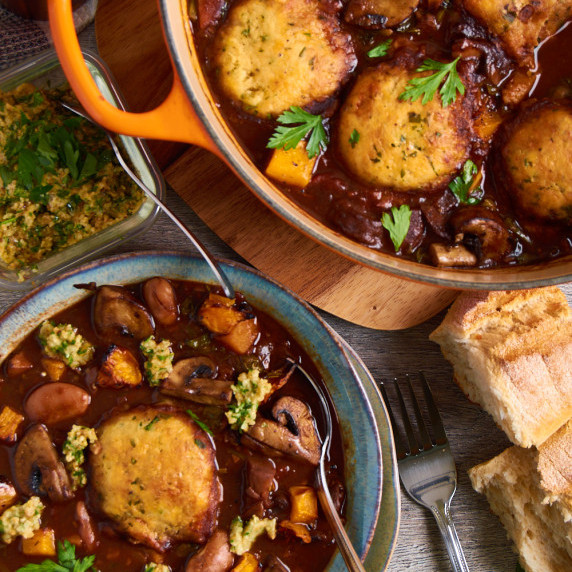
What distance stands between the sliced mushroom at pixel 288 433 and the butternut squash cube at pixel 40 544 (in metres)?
1.01

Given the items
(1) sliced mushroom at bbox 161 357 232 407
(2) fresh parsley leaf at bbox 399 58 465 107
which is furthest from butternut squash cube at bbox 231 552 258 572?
(2) fresh parsley leaf at bbox 399 58 465 107

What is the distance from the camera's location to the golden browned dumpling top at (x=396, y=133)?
97.3 inches

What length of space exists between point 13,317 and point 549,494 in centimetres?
270

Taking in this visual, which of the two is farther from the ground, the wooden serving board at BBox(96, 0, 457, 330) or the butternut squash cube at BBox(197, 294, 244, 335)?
the wooden serving board at BBox(96, 0, 457, 330)

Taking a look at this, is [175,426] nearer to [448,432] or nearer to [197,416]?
[197,416]

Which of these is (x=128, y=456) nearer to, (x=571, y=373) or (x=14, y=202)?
(x=14, y=202)

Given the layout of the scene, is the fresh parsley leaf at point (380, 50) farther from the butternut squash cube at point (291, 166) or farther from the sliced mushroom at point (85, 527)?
the sliced mushroom at point (85, 527)

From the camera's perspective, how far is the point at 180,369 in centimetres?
284

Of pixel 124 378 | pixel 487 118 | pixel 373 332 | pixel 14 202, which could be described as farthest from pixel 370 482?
pixel 14 202

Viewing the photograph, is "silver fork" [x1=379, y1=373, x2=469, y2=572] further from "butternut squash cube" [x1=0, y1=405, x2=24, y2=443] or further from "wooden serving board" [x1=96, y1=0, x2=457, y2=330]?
"butternut squash cube" [x1=0, y1=405, x2=24, y2=443]

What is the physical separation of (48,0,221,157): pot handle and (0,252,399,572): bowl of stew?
74cm

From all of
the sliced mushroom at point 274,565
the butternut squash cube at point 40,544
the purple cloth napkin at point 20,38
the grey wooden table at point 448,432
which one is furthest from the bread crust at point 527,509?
the purple cloth napkin at point 20,38

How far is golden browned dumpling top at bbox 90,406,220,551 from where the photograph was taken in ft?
9.07

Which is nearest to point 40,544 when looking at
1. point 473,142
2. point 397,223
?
point 397,223
